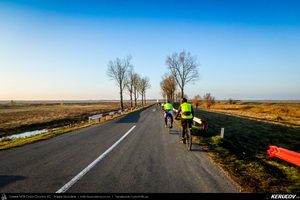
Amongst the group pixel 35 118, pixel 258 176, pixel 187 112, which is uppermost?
pixel 187 112

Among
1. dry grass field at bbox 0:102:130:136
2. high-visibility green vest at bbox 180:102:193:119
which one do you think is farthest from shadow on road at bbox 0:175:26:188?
dry grass field at bbox 0:102:130:136

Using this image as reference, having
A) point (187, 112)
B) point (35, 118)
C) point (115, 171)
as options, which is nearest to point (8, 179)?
point (115, 171)

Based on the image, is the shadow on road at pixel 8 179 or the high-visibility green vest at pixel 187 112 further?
the high-visibility green vest at pixel 187 112

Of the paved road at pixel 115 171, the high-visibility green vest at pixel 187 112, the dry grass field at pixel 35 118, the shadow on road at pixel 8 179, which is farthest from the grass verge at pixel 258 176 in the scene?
the dry grass field at pixel 35 118

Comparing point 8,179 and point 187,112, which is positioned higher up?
point 187,112

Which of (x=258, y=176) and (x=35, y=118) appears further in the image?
(x=35, y=118)

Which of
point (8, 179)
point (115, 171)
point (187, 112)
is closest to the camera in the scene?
point (8, 179)

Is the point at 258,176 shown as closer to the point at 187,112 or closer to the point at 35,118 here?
the point at 187,112

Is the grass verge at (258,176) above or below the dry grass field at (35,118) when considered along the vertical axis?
above

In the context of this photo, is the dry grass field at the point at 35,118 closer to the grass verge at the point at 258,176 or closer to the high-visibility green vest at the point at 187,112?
the high-visibility green vest at the point at 187,112

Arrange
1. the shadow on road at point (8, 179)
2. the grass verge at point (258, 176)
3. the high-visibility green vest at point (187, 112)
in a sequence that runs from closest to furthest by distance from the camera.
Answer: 1. the grass verge at point (258, 176)
2. the shadow on road at point (8, 179)
3. the high-visibility green vest at point (187, 112)
